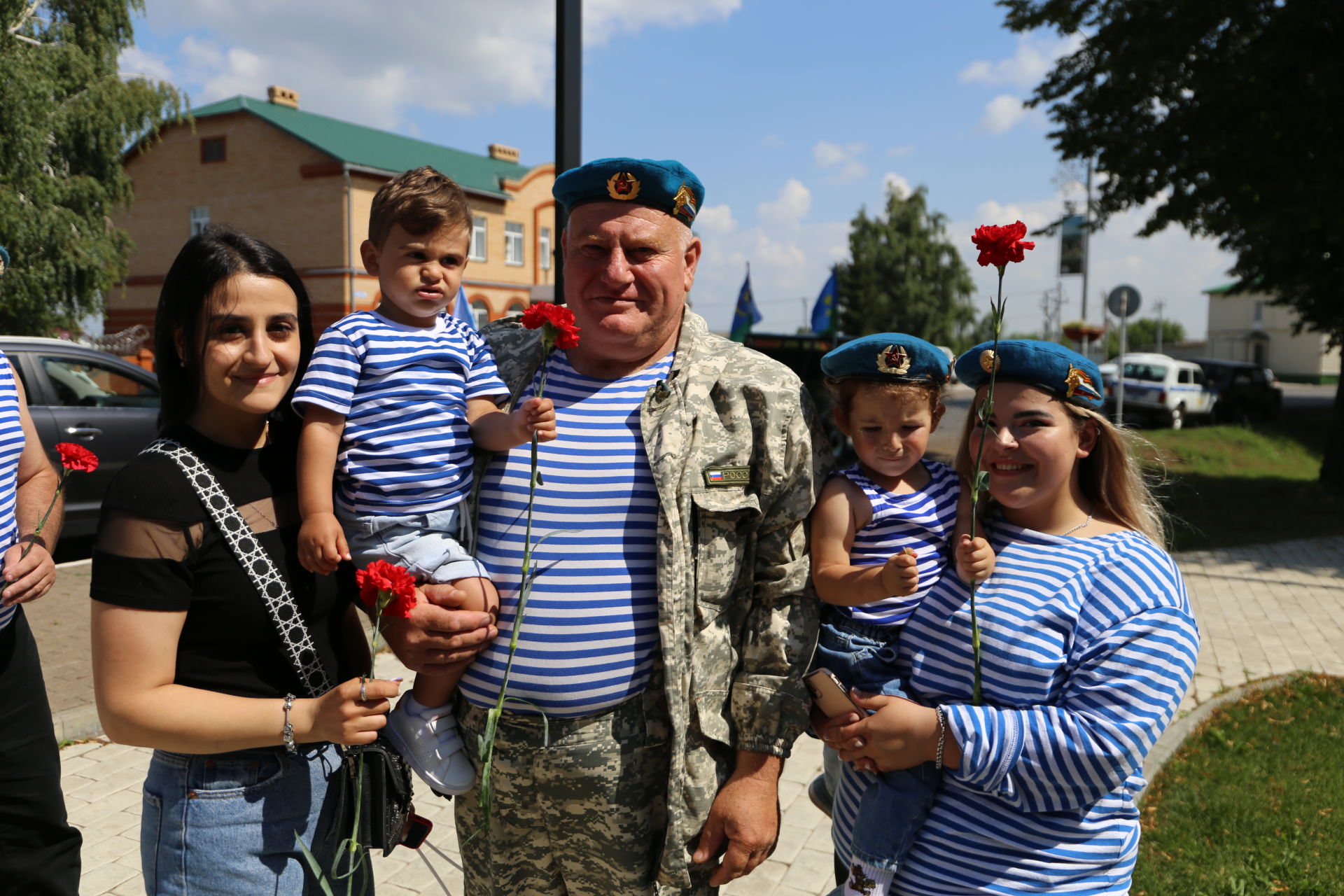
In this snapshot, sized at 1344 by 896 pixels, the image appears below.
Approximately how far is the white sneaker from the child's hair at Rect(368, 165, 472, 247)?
1151 millimetres

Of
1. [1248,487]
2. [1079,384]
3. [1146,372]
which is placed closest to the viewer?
[1079,384]

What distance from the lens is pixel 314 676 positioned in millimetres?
1934

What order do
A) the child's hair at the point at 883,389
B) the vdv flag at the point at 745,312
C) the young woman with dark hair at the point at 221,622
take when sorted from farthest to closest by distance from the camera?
1. the vdv flag at the point at 745,312
2. the child's hair at the point at 883,389
3. the young woman with dark hair at the point at 221,622

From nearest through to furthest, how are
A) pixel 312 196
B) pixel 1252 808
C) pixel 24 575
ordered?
pixel 24 575
pixel 1252 808
pixel 312 196

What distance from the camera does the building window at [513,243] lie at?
36.2m

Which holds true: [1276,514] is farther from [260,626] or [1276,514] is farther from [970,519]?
[260,626]

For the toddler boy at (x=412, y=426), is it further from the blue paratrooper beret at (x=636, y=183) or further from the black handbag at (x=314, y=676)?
the blue paratrooper beret at (x=636, y=183)

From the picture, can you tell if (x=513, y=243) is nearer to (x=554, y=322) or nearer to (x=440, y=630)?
(x=440, y=630)

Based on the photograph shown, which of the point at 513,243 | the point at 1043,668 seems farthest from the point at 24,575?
the point at 513,243

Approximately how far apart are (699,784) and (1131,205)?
576 inches

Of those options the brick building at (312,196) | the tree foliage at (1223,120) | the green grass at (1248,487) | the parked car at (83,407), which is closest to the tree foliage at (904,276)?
the brick building at (312,196)

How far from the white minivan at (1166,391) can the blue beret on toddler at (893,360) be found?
86.0 feet

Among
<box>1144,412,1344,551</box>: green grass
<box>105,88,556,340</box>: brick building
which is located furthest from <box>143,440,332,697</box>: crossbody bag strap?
<box>105,88,556,340</box>: brick building

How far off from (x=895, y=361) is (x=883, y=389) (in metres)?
0.07
